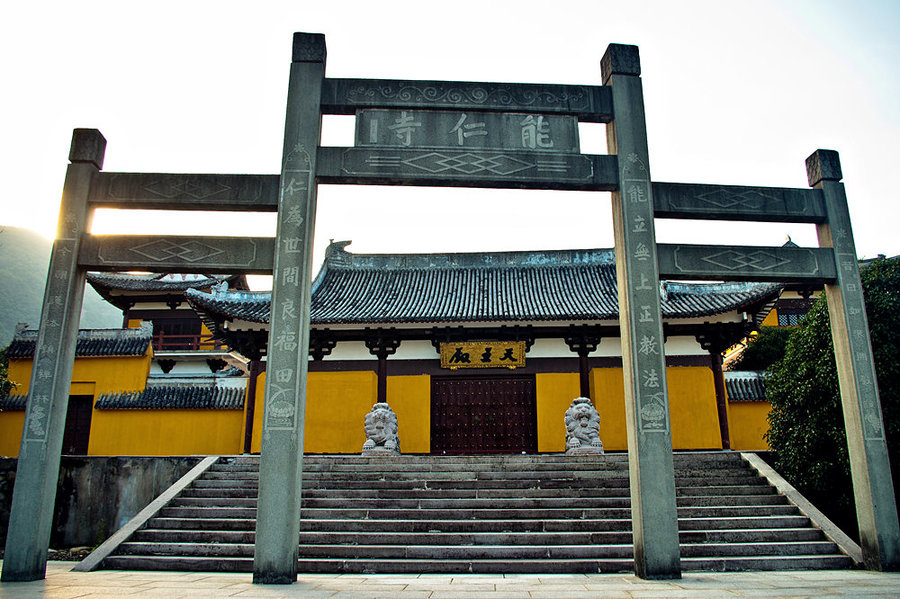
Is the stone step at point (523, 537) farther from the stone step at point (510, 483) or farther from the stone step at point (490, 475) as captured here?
the stone step at point (490, 475)

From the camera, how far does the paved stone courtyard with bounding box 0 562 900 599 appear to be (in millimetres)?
4984

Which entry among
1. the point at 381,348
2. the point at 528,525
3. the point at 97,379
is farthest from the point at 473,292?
the point at 97,379

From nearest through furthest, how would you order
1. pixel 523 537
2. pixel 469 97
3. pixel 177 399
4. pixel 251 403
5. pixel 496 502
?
pixel 469 97, pixel 523 537, pixel 496 502, pixel 251 403, pixel 177 399

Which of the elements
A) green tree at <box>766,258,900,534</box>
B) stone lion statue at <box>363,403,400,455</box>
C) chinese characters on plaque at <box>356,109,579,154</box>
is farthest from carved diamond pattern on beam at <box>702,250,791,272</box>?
stone lion statue at <box>363,403,400,455</box>

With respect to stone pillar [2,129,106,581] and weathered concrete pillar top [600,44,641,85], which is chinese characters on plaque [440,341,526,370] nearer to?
weathered concrete pillar top [600,44,641,85]

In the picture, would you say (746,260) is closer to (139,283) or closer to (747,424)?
(747,424)

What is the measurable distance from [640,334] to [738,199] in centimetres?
211

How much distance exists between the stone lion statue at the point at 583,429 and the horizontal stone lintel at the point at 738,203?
644cm

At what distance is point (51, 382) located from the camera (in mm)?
5945

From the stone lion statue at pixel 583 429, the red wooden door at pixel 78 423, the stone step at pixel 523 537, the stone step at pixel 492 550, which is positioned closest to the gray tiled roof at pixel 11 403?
the red wooden door at pixel 78 423

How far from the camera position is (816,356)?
893 cm

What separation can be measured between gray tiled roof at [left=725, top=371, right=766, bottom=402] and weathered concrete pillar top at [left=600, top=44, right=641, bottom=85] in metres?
10.9

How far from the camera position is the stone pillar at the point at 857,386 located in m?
6.19

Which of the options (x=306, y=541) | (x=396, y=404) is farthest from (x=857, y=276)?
(x=396, y=404)
